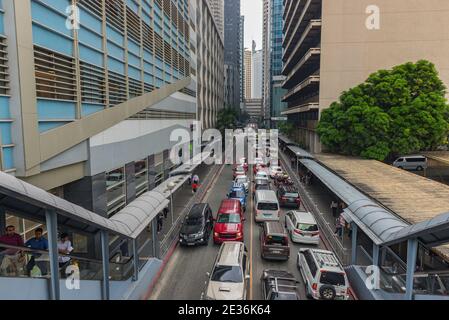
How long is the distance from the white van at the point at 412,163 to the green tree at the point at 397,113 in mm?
3124

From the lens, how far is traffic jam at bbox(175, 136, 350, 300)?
473 inches

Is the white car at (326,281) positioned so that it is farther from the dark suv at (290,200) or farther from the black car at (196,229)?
the dark suv at (290,200)

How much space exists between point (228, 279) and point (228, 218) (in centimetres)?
724

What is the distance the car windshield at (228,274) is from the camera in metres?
12.2

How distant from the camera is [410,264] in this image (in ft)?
30.8

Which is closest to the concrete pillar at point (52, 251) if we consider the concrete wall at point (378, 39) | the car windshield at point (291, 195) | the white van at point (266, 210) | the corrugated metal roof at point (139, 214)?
the corrugated metal roof at point (139, 214)

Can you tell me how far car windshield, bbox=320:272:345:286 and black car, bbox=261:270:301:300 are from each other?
99cm

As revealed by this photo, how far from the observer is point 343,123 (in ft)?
119

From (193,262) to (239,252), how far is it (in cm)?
335

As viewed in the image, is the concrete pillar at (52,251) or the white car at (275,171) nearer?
the concrete pillar at (52,251)

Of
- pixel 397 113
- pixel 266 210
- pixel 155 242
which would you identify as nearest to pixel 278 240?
pixel 155 242

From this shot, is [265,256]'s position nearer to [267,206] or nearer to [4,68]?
[267,206]

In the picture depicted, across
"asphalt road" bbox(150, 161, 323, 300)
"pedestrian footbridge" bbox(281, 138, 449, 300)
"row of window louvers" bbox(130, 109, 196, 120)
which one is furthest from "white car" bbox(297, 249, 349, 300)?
"row of window louvers" bbox(130, 109, 196, 120)

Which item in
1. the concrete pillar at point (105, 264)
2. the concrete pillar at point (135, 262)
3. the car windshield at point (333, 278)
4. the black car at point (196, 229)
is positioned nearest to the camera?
the concrete pillar at point (105, 264)
